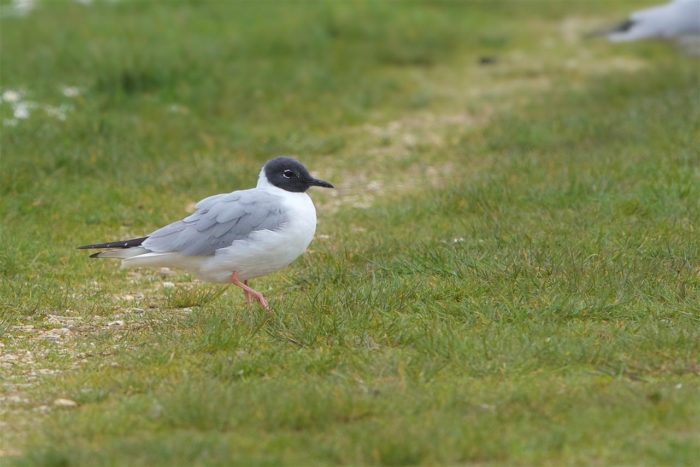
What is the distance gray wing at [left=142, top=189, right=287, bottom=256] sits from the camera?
5.78m

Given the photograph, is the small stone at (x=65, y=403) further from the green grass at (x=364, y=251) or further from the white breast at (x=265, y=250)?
the white breast at (x=265, y=250)

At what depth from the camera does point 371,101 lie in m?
11.0

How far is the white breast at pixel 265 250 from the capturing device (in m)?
5.71

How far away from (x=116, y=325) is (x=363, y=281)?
127 cm

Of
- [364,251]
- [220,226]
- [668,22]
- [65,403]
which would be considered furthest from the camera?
[668,22]

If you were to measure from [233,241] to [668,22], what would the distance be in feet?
26.4

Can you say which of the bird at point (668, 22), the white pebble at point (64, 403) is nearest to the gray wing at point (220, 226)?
the white pebble at point (64, 403)

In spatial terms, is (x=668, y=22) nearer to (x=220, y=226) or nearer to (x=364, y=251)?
(x=364, y=251)

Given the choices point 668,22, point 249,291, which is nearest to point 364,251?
point 249,291

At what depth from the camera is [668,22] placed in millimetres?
12383

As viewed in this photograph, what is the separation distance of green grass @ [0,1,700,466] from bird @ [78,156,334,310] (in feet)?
0.87

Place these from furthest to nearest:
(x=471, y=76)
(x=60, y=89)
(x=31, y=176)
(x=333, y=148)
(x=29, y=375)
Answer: (x=471, y=76)
(x=60, y=89)
(x=333, y=148)
(x=31, y=176)
(x=29, y=375)

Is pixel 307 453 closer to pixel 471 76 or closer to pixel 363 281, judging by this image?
pixel 363 281

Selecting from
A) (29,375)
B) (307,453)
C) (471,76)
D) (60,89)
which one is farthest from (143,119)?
(307,453)
